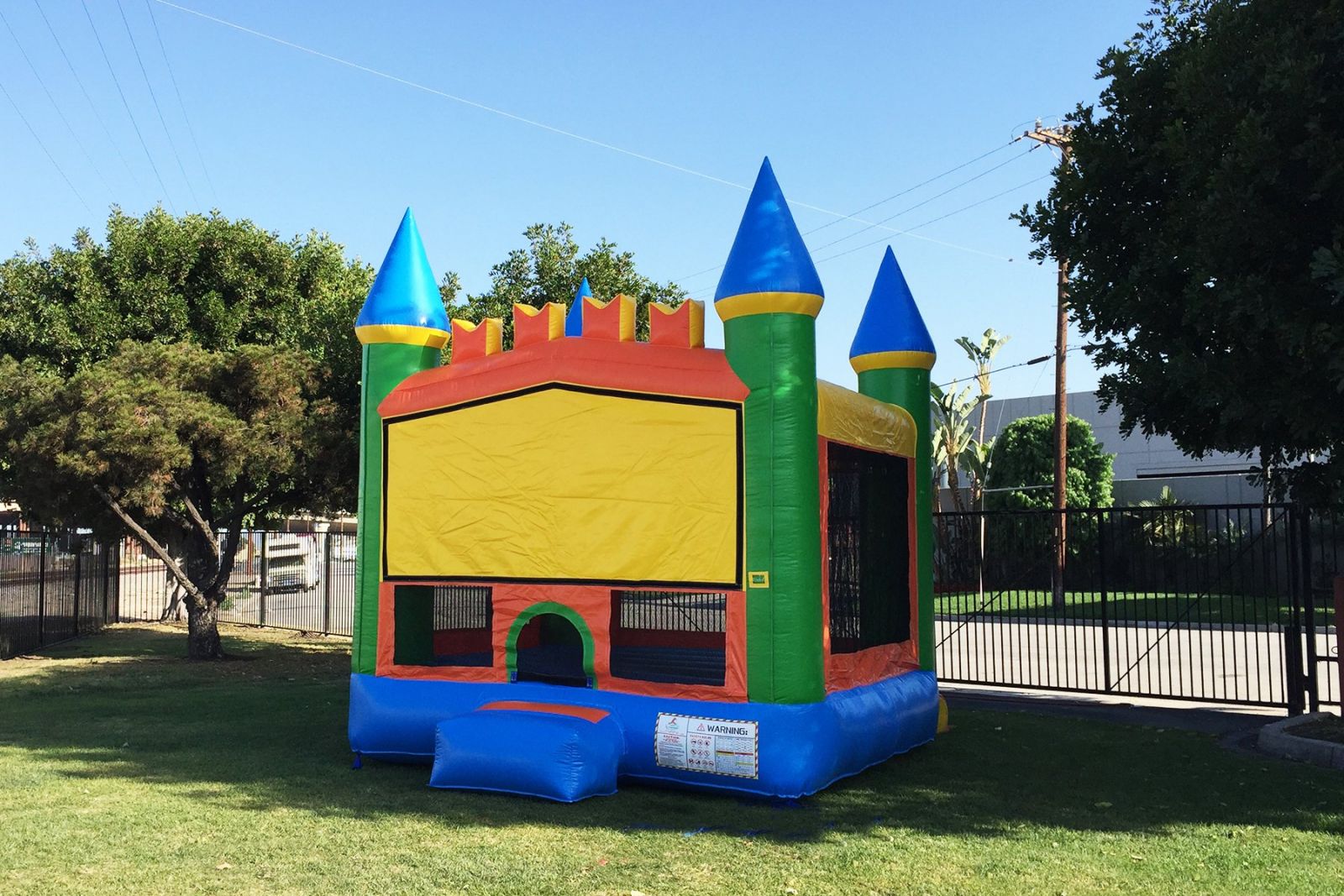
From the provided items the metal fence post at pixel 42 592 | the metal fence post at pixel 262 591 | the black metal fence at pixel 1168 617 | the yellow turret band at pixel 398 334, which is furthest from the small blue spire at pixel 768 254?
the metal fence post at pixel 262 591

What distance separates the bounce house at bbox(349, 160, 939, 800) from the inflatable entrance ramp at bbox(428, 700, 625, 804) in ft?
0.06

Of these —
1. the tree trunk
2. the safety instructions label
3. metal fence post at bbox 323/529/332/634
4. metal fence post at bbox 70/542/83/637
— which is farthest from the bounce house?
metal fence post at bbox 70/542/83/637

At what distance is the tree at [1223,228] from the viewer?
7.79 meters

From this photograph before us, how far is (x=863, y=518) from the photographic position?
9703 millimetres

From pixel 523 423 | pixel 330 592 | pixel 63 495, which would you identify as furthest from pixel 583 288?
pixel 330 592

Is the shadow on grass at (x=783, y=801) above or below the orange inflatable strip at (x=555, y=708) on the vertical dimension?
below

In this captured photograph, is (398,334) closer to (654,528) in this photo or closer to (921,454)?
(654,528)

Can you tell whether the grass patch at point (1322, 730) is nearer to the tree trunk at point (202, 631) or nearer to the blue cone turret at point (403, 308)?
the blue cone turret at point (403, 308)

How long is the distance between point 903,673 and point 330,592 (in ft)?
48.5

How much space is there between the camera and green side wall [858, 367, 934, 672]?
9.71 meters

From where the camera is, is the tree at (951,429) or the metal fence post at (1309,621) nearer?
the metal fence post at (1309,621)

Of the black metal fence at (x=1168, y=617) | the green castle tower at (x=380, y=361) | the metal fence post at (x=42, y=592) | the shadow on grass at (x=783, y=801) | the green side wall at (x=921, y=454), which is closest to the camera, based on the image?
the shadow on grass at (x=783, y=801)

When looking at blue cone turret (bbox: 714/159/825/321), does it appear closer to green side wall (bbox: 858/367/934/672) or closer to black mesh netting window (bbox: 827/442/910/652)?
black mesh netting window (bbox: 827/442/910/652)

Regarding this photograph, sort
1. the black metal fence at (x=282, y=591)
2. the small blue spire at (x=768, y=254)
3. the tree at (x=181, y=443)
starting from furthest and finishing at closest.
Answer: the black metal fence at (x=282, y=591) → the tree at (x=181, y=443) → the small blue spire at (x=768, y=254)
